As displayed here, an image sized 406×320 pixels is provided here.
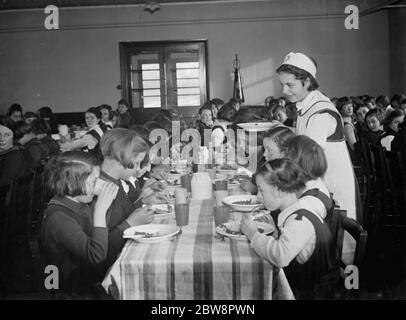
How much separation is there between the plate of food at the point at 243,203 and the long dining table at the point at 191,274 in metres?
0.47

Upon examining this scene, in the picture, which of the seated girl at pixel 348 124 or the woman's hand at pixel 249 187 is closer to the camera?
the woman's hand at pixel 249 187

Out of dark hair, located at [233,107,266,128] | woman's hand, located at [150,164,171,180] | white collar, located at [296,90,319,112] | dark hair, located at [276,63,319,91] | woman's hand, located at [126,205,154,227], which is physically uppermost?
dark hair, located at [276,63,319,91]

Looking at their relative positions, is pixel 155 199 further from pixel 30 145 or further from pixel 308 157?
pixel 30 145

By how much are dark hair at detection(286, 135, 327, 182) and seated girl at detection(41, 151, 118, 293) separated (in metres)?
0.73

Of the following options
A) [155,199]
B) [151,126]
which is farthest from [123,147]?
[151,126]

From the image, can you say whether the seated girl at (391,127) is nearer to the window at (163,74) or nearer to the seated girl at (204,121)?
the seated girl at (204,121)

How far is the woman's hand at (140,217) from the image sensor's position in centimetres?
175

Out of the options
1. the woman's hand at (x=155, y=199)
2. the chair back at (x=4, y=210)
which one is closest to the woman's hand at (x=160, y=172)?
the woman's hand at (x=155, y=199)

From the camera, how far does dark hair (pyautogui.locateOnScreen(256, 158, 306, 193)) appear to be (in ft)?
5.25

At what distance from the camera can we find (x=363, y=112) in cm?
513

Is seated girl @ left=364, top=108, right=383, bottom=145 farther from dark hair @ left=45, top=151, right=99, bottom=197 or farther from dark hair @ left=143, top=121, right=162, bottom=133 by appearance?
dark hair @ left=45, top=151, right=99, bottom=197

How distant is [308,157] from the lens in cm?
179

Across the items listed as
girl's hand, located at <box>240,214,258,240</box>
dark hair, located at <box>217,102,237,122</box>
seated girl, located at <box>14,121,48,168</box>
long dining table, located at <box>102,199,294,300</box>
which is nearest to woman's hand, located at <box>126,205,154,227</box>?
long dining table, located at <box>102,199,294,300</box>
